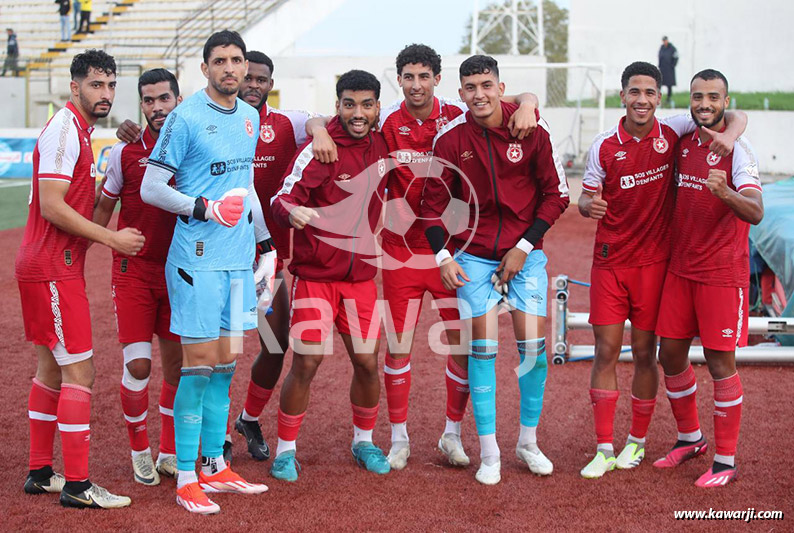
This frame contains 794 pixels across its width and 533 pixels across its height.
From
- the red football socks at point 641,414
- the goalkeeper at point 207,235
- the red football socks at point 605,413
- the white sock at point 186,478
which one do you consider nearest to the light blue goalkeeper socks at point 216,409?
the goalkeeper at point 207,235

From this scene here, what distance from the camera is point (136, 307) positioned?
4.89m

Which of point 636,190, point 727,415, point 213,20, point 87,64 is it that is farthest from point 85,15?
point 727,415

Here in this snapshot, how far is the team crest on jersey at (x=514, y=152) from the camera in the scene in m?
5.03

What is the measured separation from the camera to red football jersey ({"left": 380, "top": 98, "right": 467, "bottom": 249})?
17.2 ft

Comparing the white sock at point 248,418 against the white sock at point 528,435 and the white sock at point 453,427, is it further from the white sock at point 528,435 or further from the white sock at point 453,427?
the white sock at point 528,435

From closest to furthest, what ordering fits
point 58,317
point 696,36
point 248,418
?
1. point 58,317
2. point 248,418
3. point 696,36

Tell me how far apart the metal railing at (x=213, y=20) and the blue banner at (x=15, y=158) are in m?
6.50

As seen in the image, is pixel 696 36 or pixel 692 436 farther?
pixel 696 36

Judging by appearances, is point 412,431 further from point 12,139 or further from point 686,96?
point 686,96

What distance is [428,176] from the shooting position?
17.1ft

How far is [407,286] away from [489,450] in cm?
110

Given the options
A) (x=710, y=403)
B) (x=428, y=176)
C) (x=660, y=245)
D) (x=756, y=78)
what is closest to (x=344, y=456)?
(x=428, y=176)

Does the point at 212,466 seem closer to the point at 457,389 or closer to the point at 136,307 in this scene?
the point at 136,307

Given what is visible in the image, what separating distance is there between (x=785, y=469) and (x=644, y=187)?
Answer: 1.86 metres
